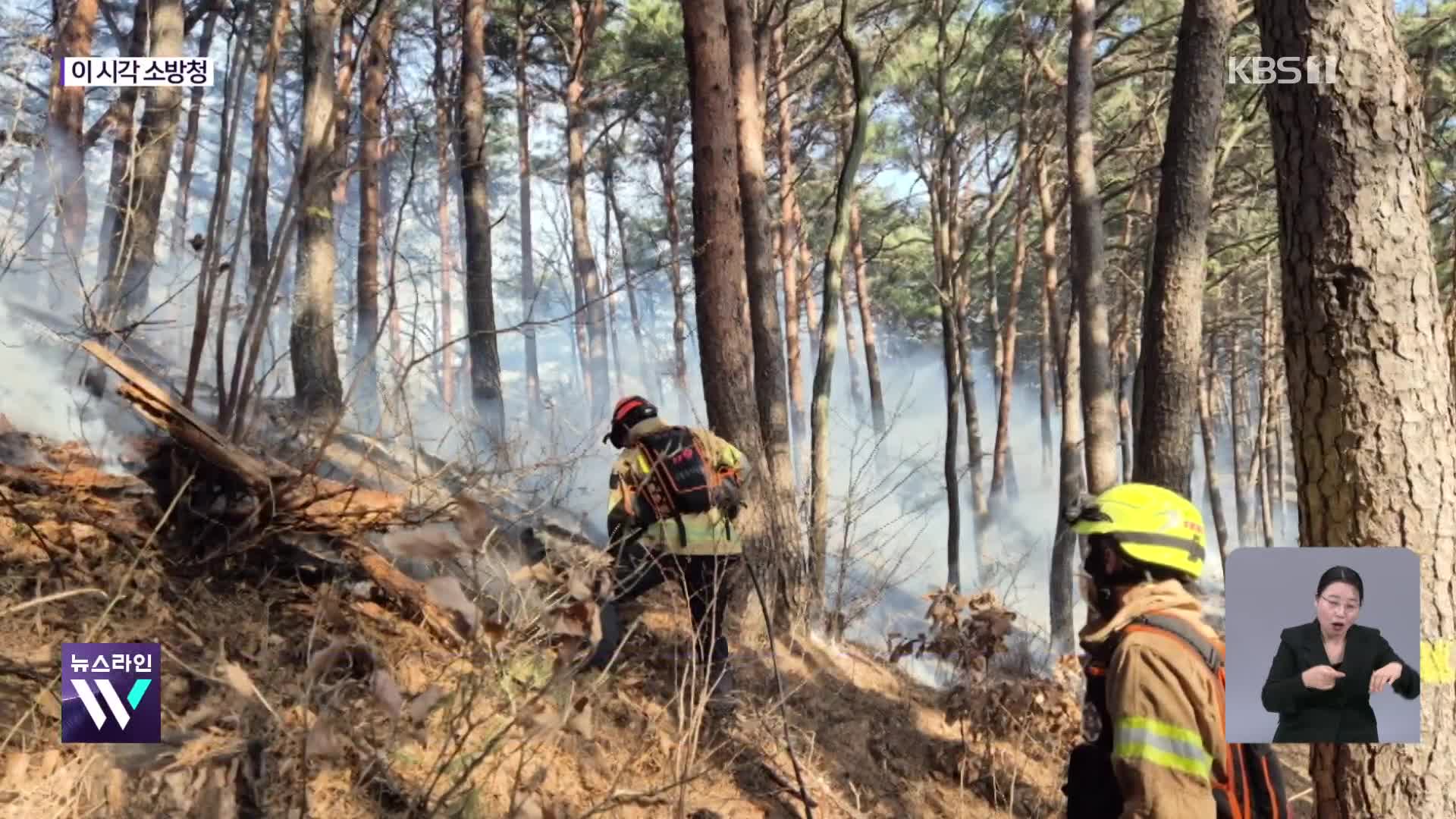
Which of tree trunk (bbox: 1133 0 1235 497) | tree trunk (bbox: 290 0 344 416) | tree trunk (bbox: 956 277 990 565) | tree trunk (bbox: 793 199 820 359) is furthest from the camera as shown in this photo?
tree trunk (bbox: 793 199 820 359)

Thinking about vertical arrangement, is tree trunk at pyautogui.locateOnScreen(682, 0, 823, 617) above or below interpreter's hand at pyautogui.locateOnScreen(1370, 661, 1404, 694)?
above

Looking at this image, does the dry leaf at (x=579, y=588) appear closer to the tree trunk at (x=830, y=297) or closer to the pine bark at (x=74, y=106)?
the tree trunk at (x=830, y=297)

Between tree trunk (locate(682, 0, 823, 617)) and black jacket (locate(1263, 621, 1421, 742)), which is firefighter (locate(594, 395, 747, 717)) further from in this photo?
black jacket (locate(1263, 621, 1421, 742))

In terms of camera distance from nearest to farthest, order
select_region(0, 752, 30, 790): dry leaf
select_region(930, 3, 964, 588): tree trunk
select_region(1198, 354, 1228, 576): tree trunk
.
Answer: select_region(0, 752, 30, 790): dry leaf → select_region(930, 3, 964, 588): tree trunk → select_region(1198, 354, 1228, 576): tree trunk

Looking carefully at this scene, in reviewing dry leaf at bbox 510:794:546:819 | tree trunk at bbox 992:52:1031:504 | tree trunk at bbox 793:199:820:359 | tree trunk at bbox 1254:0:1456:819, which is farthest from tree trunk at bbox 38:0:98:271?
tree trunk at bbox 992:52:1031:504

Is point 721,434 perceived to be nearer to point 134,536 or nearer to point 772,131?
point 134,536

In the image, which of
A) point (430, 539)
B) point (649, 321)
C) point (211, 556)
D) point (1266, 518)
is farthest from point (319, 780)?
point (649, 321)

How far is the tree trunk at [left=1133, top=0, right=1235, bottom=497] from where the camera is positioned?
5.51 m

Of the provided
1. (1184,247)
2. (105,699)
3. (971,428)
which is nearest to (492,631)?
(105,699)

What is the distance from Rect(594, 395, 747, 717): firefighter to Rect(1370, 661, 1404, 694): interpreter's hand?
2883 mm

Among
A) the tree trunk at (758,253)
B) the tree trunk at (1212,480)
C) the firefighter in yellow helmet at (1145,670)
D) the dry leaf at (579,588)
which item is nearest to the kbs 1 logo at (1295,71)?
the firefighter in yellow helmet at (1145,670)

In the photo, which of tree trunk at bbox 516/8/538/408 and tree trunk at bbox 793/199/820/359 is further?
tree trunk at bbox 793/199/820/359

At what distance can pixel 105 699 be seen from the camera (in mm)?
2805

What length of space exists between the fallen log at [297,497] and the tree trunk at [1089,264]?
5032 millimetres
